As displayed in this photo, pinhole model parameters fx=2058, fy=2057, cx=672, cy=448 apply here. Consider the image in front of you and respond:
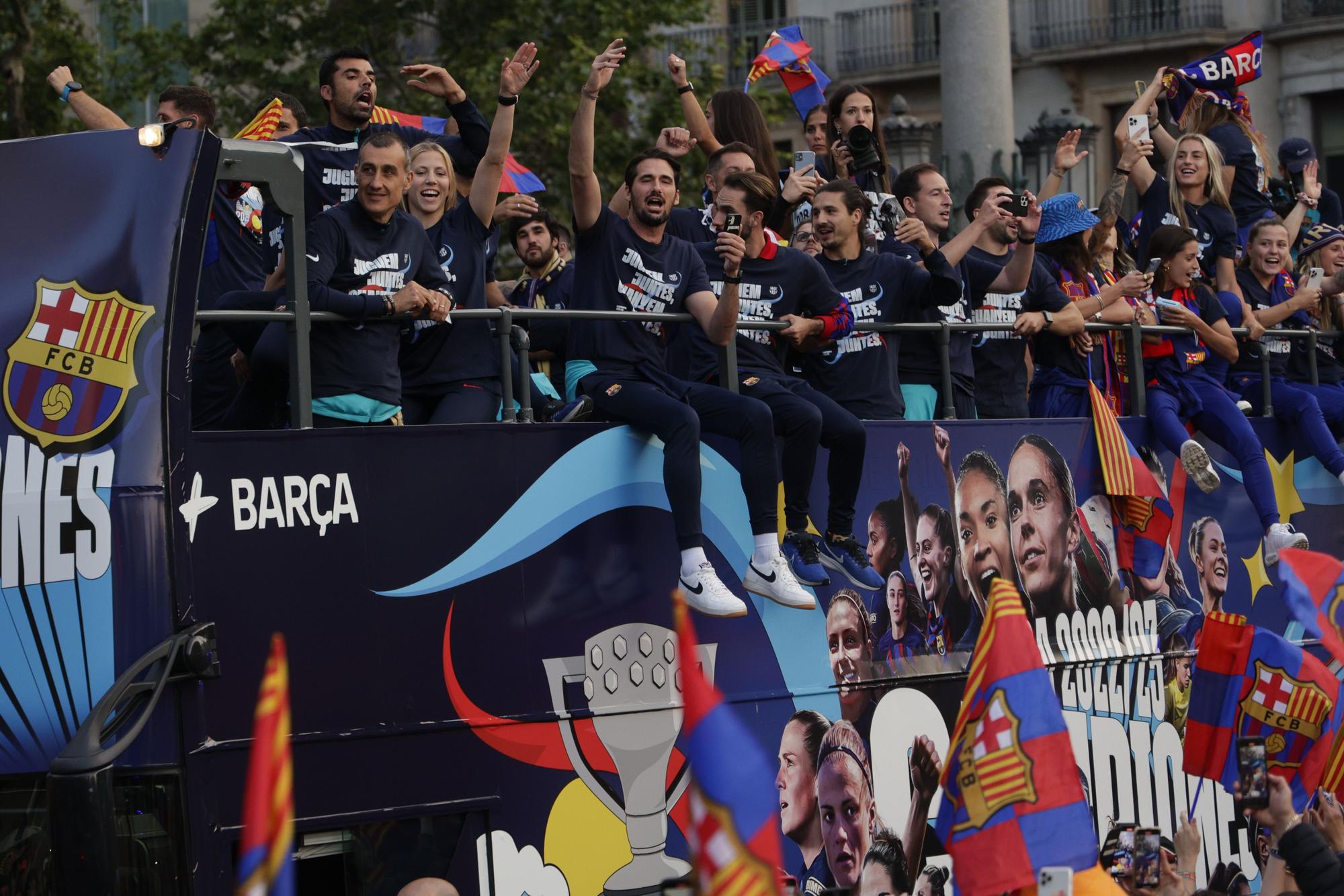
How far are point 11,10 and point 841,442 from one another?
17161 mm

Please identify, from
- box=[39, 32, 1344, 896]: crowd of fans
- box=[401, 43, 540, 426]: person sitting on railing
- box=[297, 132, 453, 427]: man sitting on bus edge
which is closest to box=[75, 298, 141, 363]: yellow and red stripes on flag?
box=[39, 32, 1344, 896]: crowd of fans

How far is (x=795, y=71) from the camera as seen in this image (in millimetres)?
11539

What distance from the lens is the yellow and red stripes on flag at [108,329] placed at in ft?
21.2

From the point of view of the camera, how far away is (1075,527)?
9828 mm

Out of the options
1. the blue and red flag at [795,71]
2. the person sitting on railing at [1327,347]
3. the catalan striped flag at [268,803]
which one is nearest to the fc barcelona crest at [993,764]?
the catalan striped flag at [268,803]

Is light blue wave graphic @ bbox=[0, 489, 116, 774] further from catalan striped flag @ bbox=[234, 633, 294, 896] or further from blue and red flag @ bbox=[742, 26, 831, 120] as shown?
blue and red flag @ bbox=[742, 26, 831, 120]

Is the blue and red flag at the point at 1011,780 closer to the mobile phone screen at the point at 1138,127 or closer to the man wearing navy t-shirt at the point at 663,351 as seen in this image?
the man wearing navy t-shirt at the point at 663,351

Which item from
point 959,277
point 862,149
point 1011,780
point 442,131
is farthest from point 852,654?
point 442,131

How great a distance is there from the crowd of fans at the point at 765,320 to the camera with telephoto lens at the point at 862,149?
2cm

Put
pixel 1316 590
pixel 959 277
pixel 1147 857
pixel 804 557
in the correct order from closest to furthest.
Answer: pixel 1316 590 < pixel 804 557 < pixel 959 277 < pixel 1147 857

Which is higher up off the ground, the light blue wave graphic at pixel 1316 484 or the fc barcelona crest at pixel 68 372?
the fc barcelona crest at pixel 68 372

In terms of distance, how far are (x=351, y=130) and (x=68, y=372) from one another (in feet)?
8.44

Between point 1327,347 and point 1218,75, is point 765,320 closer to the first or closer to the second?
point 1327,347

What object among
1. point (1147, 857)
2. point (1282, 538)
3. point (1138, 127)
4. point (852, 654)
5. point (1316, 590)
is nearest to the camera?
point (1316, 590)
